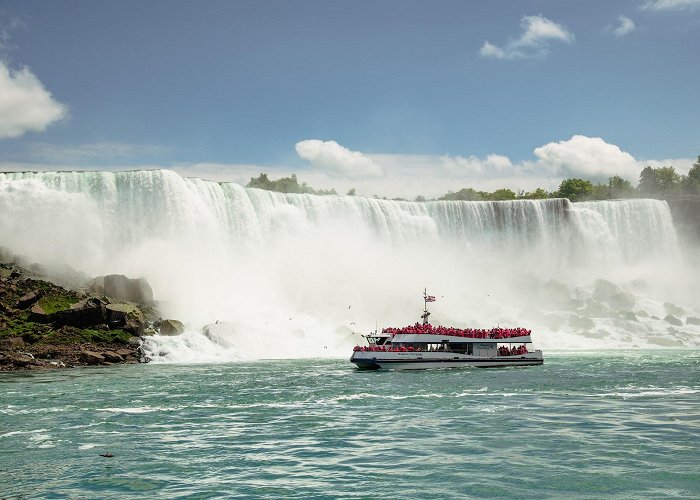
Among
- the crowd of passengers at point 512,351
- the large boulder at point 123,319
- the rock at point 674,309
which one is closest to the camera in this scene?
the crowd of passengers at point 512,351

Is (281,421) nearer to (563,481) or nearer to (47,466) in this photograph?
(47,466)

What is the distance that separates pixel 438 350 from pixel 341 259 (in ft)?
97.3

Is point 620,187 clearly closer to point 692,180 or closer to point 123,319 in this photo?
point 692,180

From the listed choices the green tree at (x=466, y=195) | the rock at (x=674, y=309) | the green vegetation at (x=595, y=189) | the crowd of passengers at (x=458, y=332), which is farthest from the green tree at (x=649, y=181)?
the crowd of passengers at (x=458, y=332)

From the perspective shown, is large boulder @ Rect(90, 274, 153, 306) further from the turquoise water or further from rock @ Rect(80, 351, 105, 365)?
the turquoise water

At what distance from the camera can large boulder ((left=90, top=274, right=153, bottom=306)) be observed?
5609cm

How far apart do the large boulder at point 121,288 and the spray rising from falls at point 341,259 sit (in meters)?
2.28

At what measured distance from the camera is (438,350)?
45.9 m

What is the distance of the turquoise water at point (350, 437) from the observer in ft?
51.0

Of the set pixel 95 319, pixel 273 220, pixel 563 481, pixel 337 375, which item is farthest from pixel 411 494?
pixel 273 220

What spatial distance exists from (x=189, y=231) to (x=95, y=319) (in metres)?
17.8

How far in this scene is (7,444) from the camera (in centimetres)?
2066

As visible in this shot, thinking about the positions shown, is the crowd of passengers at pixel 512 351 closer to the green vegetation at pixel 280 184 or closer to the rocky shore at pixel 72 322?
the rocky shore at pixel 72 322

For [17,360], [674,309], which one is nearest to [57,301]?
[17,360]
